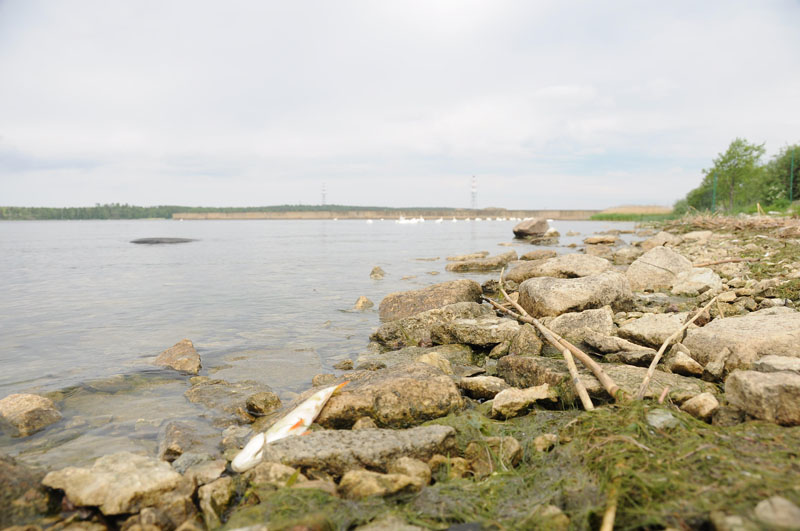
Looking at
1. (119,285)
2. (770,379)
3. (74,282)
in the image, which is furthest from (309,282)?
(770,379)

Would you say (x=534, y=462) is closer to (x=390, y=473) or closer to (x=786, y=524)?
(x=390, y=473)

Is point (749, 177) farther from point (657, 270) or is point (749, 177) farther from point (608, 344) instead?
point (608, 344)

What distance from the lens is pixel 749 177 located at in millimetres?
43844

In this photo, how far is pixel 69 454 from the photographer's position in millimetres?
4215

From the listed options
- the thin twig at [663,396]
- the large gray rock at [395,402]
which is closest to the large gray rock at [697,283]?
the thin twig at [663,396]

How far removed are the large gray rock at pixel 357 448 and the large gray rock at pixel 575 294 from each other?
472 centimetres

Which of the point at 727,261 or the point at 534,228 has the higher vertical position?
the point at 534,228

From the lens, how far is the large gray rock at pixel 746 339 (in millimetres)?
4516

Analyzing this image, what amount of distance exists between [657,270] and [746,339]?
22.2 feet

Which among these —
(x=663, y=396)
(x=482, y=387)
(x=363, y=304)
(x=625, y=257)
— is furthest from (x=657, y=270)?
(x=663, y=396)

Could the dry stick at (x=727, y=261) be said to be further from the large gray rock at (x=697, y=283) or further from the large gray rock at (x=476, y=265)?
the large gray rock at (x=476, y=265)

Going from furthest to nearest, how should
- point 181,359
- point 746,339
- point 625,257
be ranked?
point 625,257 < point 181,359 < point 746,339

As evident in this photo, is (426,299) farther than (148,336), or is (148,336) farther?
(426,299)

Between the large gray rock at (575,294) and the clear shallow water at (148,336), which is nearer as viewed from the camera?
the clear shallow water at (148,336)
